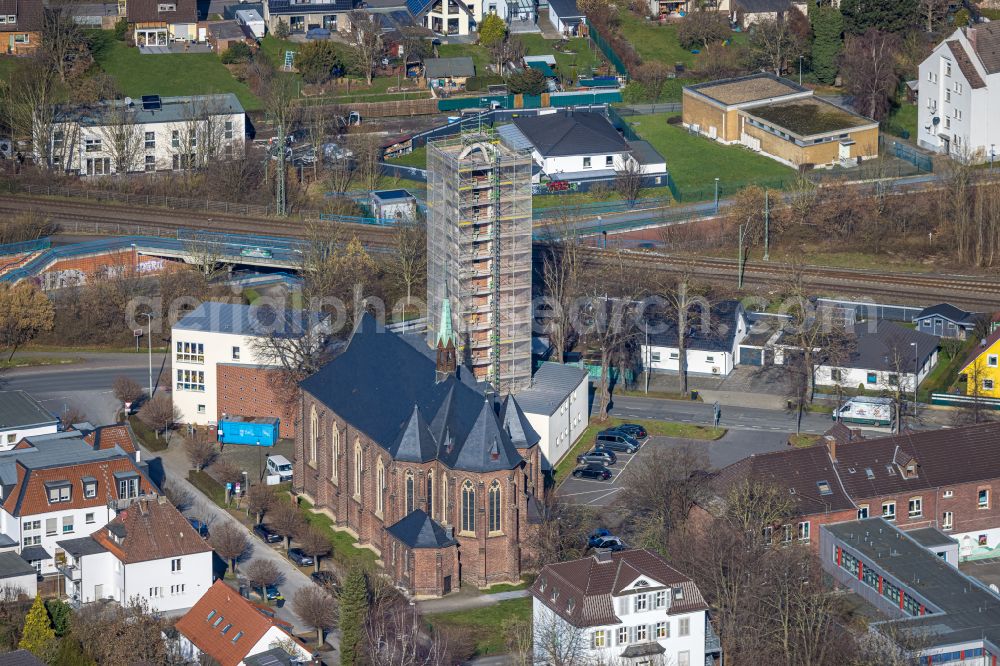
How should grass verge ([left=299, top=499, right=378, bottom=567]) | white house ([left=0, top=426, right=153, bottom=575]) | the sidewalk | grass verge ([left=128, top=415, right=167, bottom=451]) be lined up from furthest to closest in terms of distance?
1. grass verge ([left=128, top=415, right=167, bottom=451])
2. grass verge ([left=299, top=499, right=378, bottom=567])
3. white house ([left=0, top=426, right=153, bottom=575])
4. the sidewalk

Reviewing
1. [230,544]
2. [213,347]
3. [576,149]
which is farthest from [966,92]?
[230,544]

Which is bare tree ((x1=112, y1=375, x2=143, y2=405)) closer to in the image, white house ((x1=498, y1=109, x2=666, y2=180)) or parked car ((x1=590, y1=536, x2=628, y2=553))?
parked car ((x1=590, y1=536, x2=628, y2=553))

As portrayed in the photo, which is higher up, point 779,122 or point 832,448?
point 779,122

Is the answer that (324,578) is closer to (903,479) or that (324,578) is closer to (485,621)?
(485,621)

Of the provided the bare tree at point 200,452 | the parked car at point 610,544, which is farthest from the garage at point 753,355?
the bare tree at point 200,452

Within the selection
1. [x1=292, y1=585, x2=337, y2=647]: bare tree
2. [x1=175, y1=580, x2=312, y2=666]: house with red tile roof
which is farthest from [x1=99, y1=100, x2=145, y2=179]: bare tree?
[x1=175, y1=580, x2=312, y2=666]: house with red tile roof

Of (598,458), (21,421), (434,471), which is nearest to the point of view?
(434,471)

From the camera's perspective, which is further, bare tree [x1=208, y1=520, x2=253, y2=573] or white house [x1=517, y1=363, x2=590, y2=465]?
white house [x1=517, y1=363, x2=590, y2=465]
